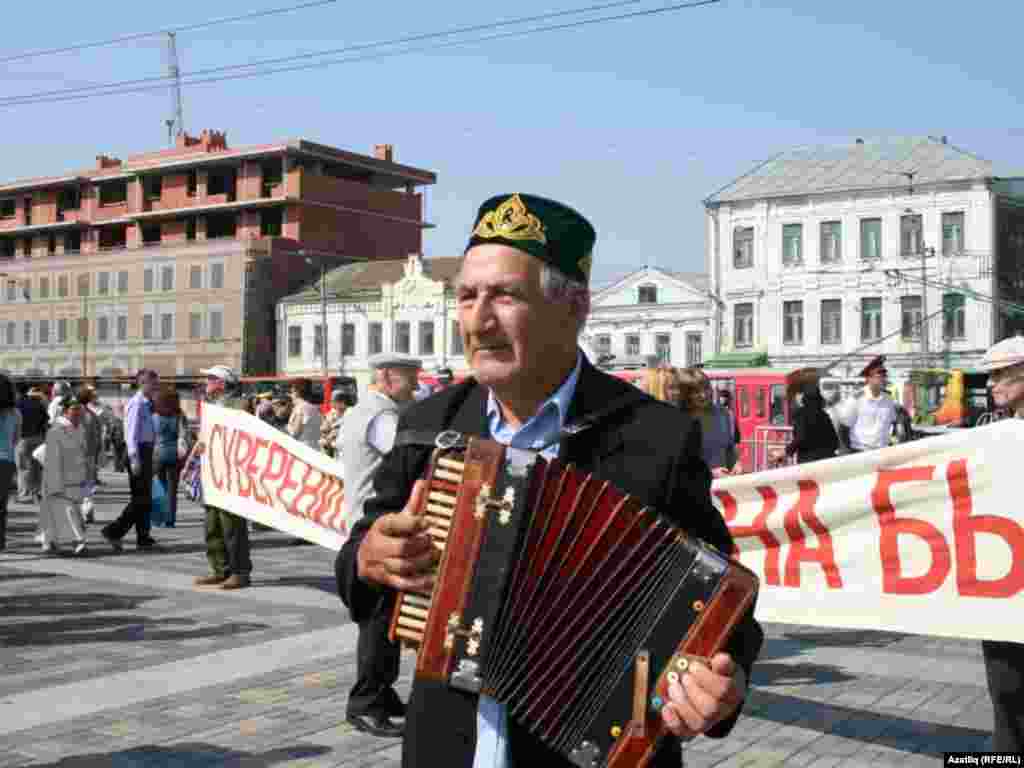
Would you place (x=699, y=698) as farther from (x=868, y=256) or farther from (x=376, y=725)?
(x=868, y=256)

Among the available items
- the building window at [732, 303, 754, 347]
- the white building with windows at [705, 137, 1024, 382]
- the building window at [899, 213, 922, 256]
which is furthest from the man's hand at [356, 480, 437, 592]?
the building window at [732, 303, 754, 347]

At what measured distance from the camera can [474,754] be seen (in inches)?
98.0

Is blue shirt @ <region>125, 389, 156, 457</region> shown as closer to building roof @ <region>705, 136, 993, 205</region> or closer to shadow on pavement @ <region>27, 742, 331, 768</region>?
shadow on pavement @ <region>27, 742, 331, 768</region>

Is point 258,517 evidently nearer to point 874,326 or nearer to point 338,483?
point 338,483

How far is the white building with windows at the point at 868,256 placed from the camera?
54406 millimetres

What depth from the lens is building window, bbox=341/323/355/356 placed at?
73.3 metres

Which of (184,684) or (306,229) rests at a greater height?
(306,229)

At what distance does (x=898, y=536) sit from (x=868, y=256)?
54.0 meters

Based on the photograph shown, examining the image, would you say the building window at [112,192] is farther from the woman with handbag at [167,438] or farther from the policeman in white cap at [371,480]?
the policeman in white cap at [371,480]

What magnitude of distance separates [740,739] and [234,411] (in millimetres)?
6432

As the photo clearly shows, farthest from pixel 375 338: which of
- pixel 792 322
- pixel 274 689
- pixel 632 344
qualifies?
pixel 274 689

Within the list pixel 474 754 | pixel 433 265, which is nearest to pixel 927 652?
pixel 474 754

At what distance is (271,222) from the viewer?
259 ft

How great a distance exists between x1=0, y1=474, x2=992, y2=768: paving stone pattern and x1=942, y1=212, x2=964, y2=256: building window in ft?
160
